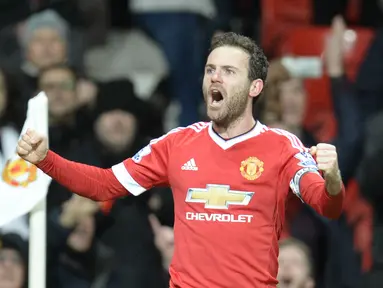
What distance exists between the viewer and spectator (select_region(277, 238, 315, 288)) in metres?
6.38

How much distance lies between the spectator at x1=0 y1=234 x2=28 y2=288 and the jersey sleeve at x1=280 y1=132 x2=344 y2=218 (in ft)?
6.79

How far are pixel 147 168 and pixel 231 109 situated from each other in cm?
46

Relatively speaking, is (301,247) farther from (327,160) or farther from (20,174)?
(327,160)

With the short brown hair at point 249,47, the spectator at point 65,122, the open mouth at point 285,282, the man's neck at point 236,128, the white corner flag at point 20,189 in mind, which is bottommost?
the open mouth at point 285,282

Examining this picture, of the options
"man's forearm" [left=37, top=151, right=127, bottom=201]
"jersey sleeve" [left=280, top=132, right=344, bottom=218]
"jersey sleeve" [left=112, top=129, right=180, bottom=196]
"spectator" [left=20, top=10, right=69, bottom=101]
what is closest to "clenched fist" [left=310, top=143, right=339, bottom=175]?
"jersey sleeve" [left=280, top=132, right=344, bottom=218]

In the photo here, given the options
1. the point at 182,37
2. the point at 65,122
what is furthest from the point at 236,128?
the point at 182,37

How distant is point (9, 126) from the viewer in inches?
294

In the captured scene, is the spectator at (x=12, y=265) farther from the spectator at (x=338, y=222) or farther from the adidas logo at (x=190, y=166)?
the adidas logo at (x=190, y=166)

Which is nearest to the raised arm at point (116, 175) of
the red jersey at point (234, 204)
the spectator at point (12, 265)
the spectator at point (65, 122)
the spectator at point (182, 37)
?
the red jersey at point (234, 204)

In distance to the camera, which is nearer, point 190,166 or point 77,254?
point 190,166

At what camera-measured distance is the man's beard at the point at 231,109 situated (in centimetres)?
523

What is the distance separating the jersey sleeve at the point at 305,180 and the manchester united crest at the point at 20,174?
1.26 metres

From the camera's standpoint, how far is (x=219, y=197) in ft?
16.9

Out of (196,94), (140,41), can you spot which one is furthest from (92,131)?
(140,41)
